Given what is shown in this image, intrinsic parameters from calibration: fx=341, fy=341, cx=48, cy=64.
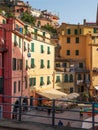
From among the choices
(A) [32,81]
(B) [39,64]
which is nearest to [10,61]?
(A) [32,81]

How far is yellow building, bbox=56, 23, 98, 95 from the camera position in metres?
61.1

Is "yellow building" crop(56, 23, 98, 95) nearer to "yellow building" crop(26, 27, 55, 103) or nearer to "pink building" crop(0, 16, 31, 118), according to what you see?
"yellow building" crop(26, 27, 55, 103)

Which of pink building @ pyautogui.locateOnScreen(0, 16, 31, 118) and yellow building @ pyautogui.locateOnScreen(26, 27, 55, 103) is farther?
yellow building @ pyautogui.locateOnScreen(26, 27, 55, 103)

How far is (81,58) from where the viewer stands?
2534 inches

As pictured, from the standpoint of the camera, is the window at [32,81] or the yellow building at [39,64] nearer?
the window at [32,81]

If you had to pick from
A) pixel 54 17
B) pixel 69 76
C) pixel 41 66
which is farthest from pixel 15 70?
pixel 54 17

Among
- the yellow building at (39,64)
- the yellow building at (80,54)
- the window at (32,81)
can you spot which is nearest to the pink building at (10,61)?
the yellow building at (39,64)

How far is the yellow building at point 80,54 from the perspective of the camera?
6106 cm

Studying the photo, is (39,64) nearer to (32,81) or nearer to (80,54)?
(32,81)

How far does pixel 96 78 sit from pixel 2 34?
31729mm

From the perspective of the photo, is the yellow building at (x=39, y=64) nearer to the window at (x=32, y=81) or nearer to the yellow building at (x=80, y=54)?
the window at (x=32, y=81)

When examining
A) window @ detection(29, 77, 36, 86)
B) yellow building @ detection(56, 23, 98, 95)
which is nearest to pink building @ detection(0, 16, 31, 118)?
window @ detection(29, 77, 36, 86)

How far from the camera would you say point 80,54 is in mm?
64500

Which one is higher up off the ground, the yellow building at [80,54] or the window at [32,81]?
the yellow building at [80,54]
